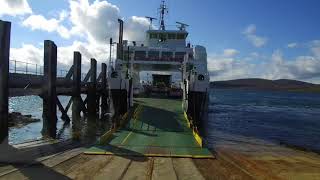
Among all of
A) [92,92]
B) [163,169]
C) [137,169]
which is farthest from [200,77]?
[137,169]

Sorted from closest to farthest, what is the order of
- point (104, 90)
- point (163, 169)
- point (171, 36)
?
1. point (163, 169)
2. point (104, 90)
3. point (171, 36)

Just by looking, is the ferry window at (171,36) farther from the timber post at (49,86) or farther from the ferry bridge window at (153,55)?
Answer: the timber post at (49,86)

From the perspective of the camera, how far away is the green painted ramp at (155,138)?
12.9 m

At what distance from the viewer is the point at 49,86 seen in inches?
743

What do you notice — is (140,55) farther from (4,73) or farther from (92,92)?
(4,73)

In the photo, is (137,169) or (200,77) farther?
(200,77)

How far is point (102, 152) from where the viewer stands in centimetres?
1261

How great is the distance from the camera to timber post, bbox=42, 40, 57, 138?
18531mm

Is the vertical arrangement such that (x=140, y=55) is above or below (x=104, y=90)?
above

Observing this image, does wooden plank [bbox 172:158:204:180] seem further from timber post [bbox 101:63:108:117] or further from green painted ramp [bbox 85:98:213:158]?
timber post [bbox 101:63:108:117]

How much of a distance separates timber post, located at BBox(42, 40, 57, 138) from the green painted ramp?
3.61 metres

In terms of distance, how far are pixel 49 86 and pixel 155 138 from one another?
6.23 meters

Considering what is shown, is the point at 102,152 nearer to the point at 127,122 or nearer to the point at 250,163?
the point at 250,163

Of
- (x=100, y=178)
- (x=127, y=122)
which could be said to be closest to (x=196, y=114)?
(x=127, y=122)
